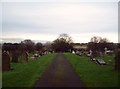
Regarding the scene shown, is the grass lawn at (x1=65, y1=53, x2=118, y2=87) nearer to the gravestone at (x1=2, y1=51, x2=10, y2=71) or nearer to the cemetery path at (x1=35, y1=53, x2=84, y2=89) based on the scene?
the cemetery path at (x1=35, y1=53, x2=84, y2=89)

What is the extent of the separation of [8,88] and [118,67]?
12388 millimetres

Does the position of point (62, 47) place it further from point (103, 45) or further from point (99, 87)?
point (99, 87)

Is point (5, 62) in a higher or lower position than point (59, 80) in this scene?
higher

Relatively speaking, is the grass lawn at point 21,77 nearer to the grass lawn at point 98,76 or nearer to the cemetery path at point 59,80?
the cemetery path at point 59,80

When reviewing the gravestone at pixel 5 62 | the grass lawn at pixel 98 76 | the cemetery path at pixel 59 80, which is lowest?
the grass lawn at pixel 98 76

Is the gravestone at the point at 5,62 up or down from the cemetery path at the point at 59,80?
up

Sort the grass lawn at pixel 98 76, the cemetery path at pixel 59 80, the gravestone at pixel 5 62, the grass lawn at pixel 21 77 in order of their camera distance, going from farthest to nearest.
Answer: the gravestone at pixel 5 62
the grass lawn at pixel 21 77
the grass lawn at pixel 98 76
the cemetery path at pixel 59 80

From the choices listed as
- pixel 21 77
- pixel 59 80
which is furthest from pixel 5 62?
pixel 59 80

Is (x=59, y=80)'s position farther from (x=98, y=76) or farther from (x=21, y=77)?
(x=98, y=76)

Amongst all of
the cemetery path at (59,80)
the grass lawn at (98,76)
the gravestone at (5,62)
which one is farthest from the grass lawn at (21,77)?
the grass lawn at (98,76)

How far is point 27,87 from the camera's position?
46.0 feet

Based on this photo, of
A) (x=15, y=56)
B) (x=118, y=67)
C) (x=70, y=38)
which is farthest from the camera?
(x=70, y=38)

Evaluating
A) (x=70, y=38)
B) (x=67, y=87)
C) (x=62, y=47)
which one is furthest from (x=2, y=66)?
(x=70, y=38)

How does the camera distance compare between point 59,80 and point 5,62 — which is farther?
point 5,62
